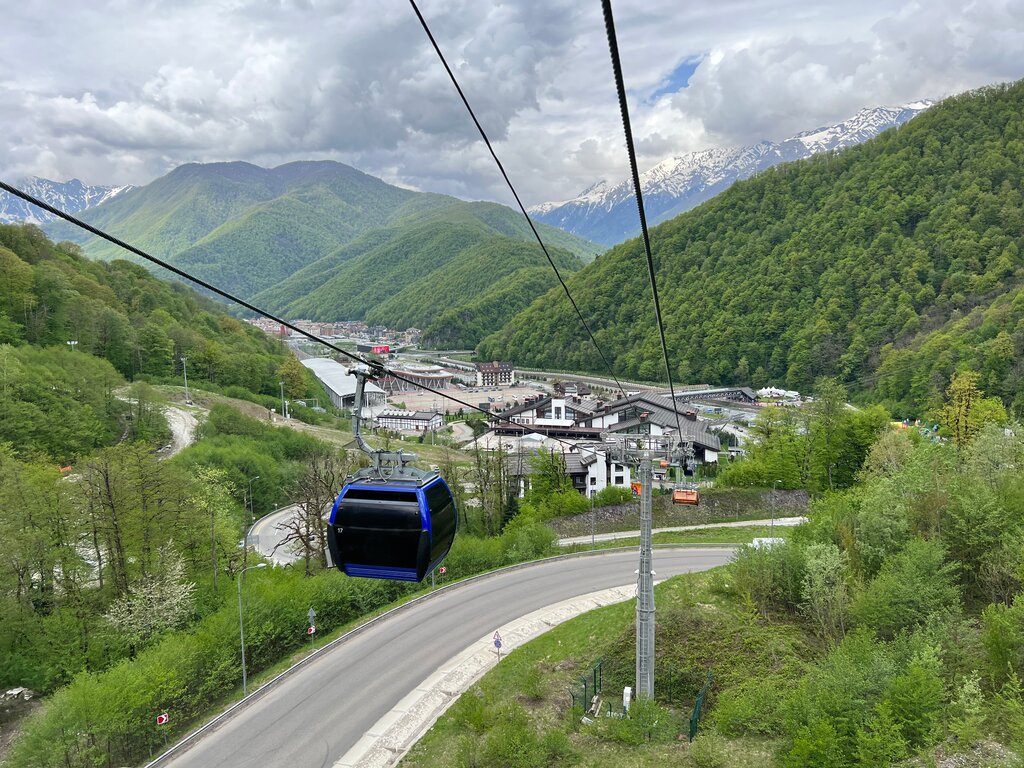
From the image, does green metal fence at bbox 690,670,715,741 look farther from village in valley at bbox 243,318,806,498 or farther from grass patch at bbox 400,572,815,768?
village in valley at bbox 243,318,806,498

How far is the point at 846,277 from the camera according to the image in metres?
122

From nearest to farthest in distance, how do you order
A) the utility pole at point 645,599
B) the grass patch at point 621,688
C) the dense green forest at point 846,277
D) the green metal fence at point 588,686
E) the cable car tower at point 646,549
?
the cable car tower at point 646,549, the utility pole at point 645,599, the grass patch at point 621,688, the green metal fence at point 588,686, the dense green forest at point 846,277

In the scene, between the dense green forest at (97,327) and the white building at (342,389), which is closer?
the dense green forest at (97,327)

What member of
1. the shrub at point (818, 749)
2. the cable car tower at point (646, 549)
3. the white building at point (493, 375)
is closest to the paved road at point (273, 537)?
the cable car tower at point (646, 549)

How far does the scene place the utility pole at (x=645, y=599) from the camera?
599 inches

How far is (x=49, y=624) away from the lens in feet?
74.2

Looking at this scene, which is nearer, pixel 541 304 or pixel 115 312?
pixel 115 312

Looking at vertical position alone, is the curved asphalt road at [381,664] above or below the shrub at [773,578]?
below

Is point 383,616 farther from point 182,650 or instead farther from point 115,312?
point 115,312

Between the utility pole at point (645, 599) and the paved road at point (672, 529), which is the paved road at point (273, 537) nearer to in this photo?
the paved road at point (672, 529)

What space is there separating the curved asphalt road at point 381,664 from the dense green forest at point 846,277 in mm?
68548

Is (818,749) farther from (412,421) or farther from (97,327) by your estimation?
(412,421)

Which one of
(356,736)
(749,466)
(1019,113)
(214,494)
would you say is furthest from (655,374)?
(356,736)

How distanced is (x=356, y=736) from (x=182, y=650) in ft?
24.1
